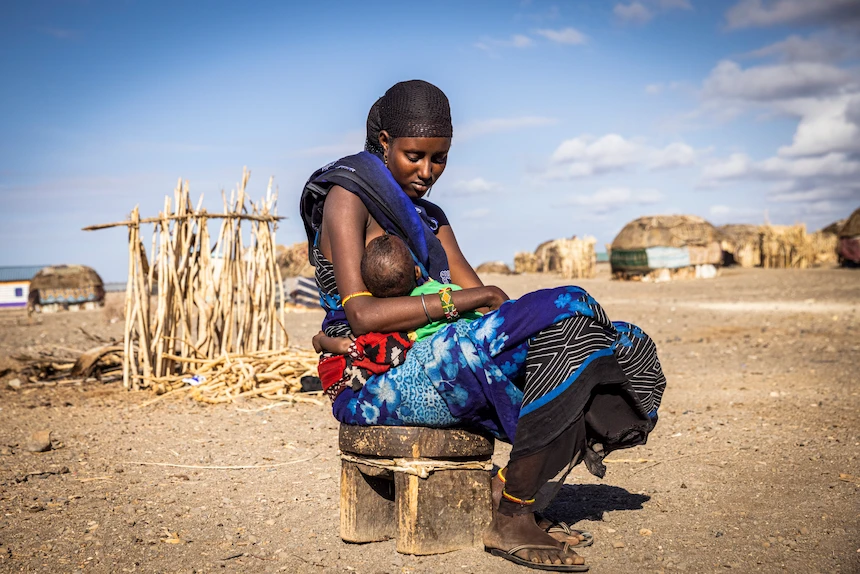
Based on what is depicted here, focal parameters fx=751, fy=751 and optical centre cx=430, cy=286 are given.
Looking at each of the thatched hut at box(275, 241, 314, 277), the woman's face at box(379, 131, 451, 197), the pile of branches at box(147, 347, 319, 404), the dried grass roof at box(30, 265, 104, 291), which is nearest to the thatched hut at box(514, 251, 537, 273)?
the thatched hut at box(275, 241, 314, 277)

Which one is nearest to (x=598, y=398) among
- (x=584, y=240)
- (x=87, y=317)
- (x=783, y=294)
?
(x=783, y=294)

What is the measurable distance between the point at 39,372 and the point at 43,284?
52.4ft

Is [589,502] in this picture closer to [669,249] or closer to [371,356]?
[371,356]

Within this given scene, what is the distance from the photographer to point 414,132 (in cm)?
301

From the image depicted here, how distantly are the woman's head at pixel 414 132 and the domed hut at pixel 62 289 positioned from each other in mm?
21957

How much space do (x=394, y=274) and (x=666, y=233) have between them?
2184 cm

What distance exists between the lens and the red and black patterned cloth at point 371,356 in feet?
9.25

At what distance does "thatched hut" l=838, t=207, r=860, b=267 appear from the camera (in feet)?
74.0

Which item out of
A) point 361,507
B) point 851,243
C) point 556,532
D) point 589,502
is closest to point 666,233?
point 851,243

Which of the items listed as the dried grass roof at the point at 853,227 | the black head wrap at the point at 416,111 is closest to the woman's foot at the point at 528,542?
the black head wrap at the point at 416,111

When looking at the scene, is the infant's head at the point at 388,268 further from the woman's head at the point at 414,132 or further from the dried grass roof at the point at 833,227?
the dried grass roof at the point at 833,227

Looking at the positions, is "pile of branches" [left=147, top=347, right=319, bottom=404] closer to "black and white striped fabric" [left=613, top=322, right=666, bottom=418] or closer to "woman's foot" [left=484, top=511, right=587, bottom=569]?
"woman's foot" [left=484, top=511, right=587, bottom=569]

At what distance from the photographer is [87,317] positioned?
685 inches

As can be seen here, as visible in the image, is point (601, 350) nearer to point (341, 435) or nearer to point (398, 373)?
point (398, 373)
